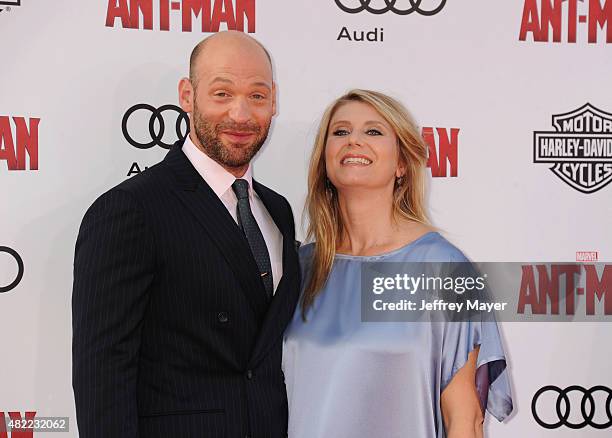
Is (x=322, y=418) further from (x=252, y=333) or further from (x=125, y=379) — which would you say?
(x=125, y=379)

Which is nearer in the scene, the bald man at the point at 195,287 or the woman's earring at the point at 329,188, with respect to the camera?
the bald man at the point at 195,287

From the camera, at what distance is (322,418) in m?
1.96

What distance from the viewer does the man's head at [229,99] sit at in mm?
1753

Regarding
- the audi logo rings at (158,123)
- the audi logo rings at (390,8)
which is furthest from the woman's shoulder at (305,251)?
the audi logo rings at (390,8)

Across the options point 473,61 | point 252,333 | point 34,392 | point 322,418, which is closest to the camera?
point 252,333

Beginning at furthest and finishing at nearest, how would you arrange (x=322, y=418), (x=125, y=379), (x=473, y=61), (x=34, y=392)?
(x=473, y=61) → (x=34, y=392) → (x=322, y=418) → (x=125, y=379)

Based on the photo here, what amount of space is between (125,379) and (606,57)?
73.7 inches

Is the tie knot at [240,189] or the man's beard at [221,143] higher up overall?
the man's beard at [221,143]

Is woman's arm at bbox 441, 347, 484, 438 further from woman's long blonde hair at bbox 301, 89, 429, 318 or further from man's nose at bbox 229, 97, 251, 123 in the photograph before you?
man's nose at bbox 229, 97, 251, 123

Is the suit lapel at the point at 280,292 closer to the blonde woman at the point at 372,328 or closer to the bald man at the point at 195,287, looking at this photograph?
the bald man at the point at 195,287

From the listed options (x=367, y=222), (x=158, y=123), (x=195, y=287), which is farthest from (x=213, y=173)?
(x=367, y=222)

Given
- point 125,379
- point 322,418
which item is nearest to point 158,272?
point 125,379

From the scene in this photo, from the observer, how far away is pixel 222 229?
1.63 meters
